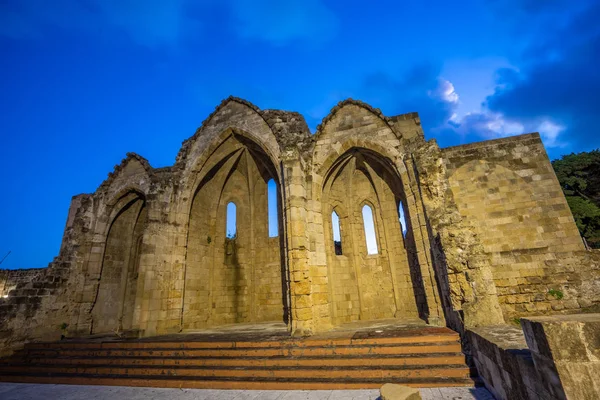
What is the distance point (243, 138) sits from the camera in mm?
12297

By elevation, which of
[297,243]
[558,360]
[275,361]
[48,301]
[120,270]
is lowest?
[275,361]

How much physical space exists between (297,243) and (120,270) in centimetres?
999

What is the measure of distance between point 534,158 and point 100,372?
14698mm

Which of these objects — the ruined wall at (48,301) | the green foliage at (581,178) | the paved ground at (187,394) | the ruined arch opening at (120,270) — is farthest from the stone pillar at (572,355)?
the green foliage at (581,178)

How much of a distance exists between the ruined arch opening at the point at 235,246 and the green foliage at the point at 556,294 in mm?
8892

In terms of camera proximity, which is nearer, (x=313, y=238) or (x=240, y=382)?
(x=240, y=382)

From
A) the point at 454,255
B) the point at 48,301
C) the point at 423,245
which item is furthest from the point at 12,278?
the point at 454,255

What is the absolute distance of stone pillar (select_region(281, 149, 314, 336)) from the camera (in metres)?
7.64

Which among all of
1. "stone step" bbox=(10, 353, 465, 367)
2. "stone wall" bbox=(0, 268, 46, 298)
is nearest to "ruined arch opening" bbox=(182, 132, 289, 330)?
"stone step" bbox=(10, 353, 465, 367)

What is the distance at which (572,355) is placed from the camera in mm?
1935

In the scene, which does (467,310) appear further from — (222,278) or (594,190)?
(594,190)

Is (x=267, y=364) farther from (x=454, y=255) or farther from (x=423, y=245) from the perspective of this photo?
(x=423, y=245)

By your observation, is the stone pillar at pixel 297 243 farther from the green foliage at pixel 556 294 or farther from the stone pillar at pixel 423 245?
the green foliage at pixel 556 294

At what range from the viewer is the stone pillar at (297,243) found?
7.64 m
